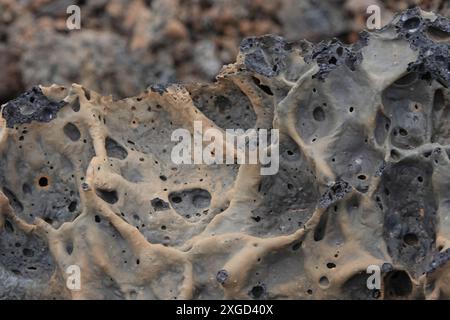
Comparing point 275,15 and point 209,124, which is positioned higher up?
point 275,15

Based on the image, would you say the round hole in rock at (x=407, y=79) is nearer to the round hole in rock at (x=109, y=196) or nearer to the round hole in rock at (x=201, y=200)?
the round hole in rock at (x=201, y=200)

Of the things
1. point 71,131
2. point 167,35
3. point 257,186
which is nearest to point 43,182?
point 71,131

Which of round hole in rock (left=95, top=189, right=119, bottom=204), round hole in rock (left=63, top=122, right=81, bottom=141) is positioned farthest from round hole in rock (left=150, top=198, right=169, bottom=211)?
round hole in rock (left=63, top=122, right=81, bottom=141)

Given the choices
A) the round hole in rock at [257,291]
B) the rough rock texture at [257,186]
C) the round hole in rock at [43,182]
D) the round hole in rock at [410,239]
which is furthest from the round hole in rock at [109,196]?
the round hole in rock at [410,239]

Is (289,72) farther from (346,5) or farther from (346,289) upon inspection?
(346,5)

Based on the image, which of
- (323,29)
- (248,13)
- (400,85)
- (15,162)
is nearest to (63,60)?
(248,13)

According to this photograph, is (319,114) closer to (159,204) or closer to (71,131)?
(159,204)
